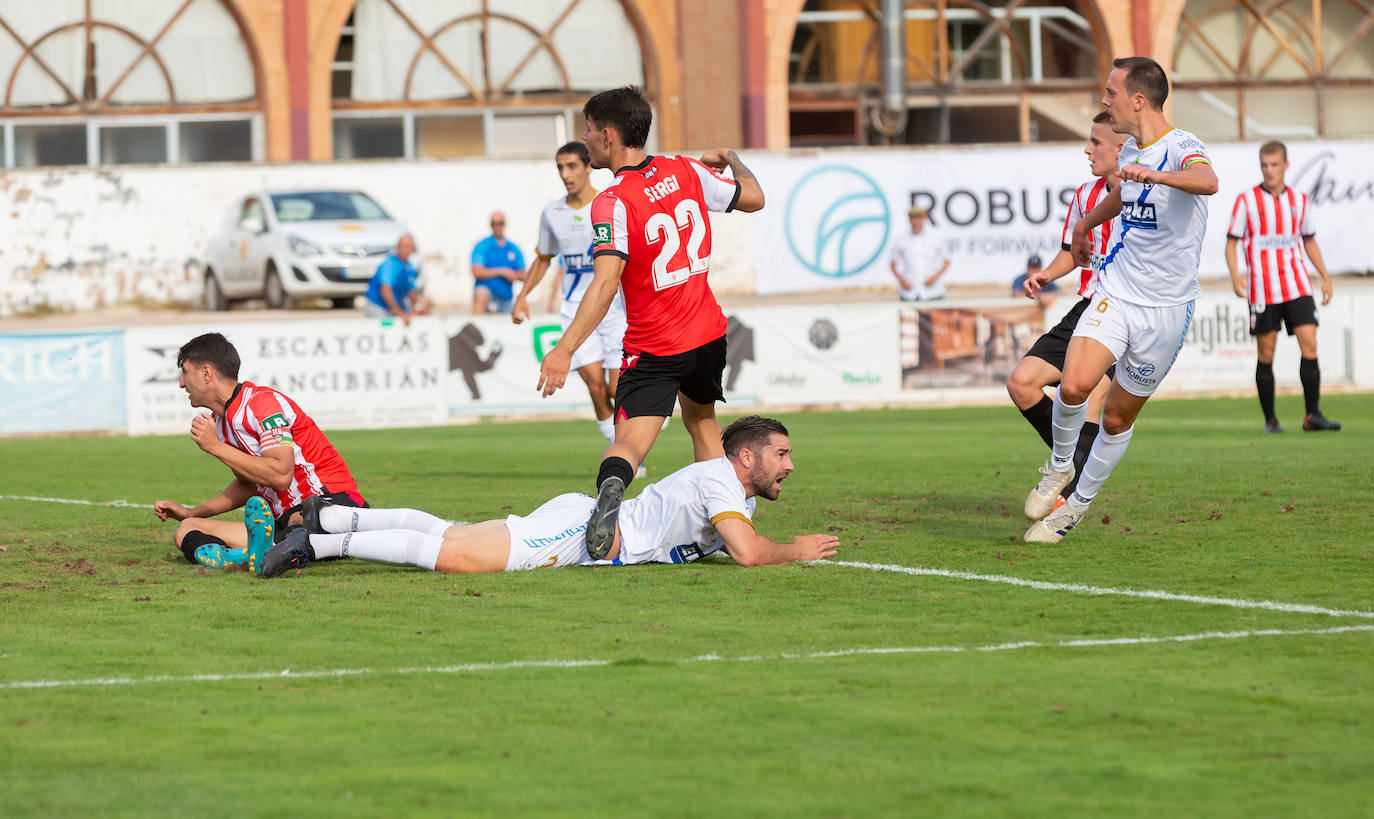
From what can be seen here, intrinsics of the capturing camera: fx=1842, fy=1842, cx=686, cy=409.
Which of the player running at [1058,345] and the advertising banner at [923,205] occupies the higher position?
the advertising banner at [923,205]

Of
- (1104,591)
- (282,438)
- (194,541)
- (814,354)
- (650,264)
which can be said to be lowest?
(1104,591)

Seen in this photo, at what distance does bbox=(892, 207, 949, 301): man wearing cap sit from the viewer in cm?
2370

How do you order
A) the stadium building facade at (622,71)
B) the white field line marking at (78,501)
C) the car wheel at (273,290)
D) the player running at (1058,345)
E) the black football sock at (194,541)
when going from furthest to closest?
the stadium building facade at (622,71) → the car wheel at (273,290) → the white field line marking at (78,501) → the player running at (1058,345) → the black football sock at (194,541)

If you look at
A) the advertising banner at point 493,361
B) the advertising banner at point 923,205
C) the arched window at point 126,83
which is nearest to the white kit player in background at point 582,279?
the advertising banner at point 493,361

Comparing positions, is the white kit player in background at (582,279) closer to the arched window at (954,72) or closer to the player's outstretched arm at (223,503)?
the player's outstretched arm at (223,503)

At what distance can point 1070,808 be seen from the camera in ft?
13.3

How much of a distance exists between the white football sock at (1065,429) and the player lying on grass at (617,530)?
5.23 feet

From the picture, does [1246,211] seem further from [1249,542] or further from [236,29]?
[236,29]

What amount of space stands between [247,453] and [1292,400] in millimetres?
15117

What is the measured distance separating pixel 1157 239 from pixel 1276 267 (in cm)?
713

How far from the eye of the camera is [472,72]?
3466cm

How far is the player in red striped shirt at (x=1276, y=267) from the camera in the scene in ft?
49.4

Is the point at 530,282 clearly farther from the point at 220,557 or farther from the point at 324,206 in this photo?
the point at 324,206

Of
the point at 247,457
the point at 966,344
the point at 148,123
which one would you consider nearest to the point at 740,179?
the point at 247,457
